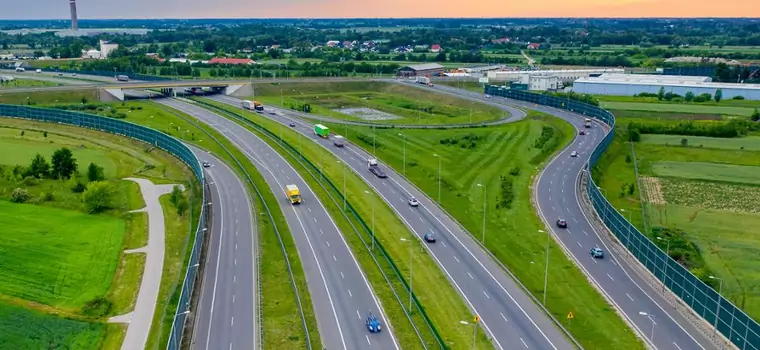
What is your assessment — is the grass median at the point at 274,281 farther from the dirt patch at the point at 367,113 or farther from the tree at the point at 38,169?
the dirt patch at the point at 367,113

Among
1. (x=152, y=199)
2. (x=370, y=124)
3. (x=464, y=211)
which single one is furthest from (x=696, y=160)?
(x=152, y=199)

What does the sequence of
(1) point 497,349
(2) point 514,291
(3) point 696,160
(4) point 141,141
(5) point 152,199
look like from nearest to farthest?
(1) point 497,349 < (2) point 514,291 < (5) point 152,199 < (3) point 696,160 < (4) point 141,141

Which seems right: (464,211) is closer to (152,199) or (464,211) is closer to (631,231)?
(631,231)

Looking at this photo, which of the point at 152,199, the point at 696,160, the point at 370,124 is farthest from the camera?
the point at 370,124

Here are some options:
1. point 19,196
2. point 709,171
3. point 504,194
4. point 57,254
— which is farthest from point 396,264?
point 709,171

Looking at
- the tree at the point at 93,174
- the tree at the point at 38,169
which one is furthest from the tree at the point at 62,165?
the tree at the point at 93,174

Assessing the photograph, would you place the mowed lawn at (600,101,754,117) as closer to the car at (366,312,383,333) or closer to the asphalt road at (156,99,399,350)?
the asphalt road at (156,99,399,350)

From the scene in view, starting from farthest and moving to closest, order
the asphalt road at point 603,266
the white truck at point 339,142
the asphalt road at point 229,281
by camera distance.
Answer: the white truck at point 339,142 → the asphalt road at point 603,266 → the asphalt road at point 229,281
